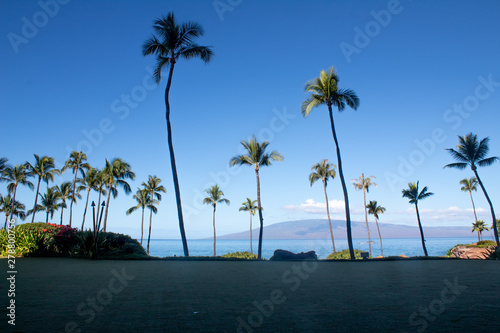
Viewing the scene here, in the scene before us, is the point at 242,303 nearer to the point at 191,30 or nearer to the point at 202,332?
the point at 202,332

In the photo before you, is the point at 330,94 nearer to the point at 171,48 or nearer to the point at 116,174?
the point at 171,48

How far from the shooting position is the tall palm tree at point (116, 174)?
1484 inches

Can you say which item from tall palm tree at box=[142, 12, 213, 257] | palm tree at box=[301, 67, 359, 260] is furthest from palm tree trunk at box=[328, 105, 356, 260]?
tall palm tree at box=[142, 12, 213, 257]

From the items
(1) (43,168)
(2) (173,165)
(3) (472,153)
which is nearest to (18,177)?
(1) (43,168)

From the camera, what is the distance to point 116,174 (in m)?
38.4

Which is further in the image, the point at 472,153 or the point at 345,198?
the point at 472,153

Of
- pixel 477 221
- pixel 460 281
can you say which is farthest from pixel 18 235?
pixel 477 221

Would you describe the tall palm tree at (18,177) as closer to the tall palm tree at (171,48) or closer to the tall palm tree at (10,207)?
the tall palm tree at (10,207)

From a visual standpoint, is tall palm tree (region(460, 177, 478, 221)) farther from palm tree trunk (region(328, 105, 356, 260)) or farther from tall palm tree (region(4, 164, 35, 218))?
tall palm tree (region(4, 164, 35, 218))

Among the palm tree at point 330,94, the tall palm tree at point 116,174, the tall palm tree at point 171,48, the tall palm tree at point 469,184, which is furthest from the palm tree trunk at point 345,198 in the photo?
the tall palm tree at point 469,184

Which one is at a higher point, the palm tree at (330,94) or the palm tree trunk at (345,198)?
the palm tree at (330,94)

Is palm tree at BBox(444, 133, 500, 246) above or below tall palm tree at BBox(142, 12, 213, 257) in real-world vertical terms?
below

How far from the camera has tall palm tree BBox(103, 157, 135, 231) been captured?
37688mm

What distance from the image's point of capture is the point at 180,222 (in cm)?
1644
